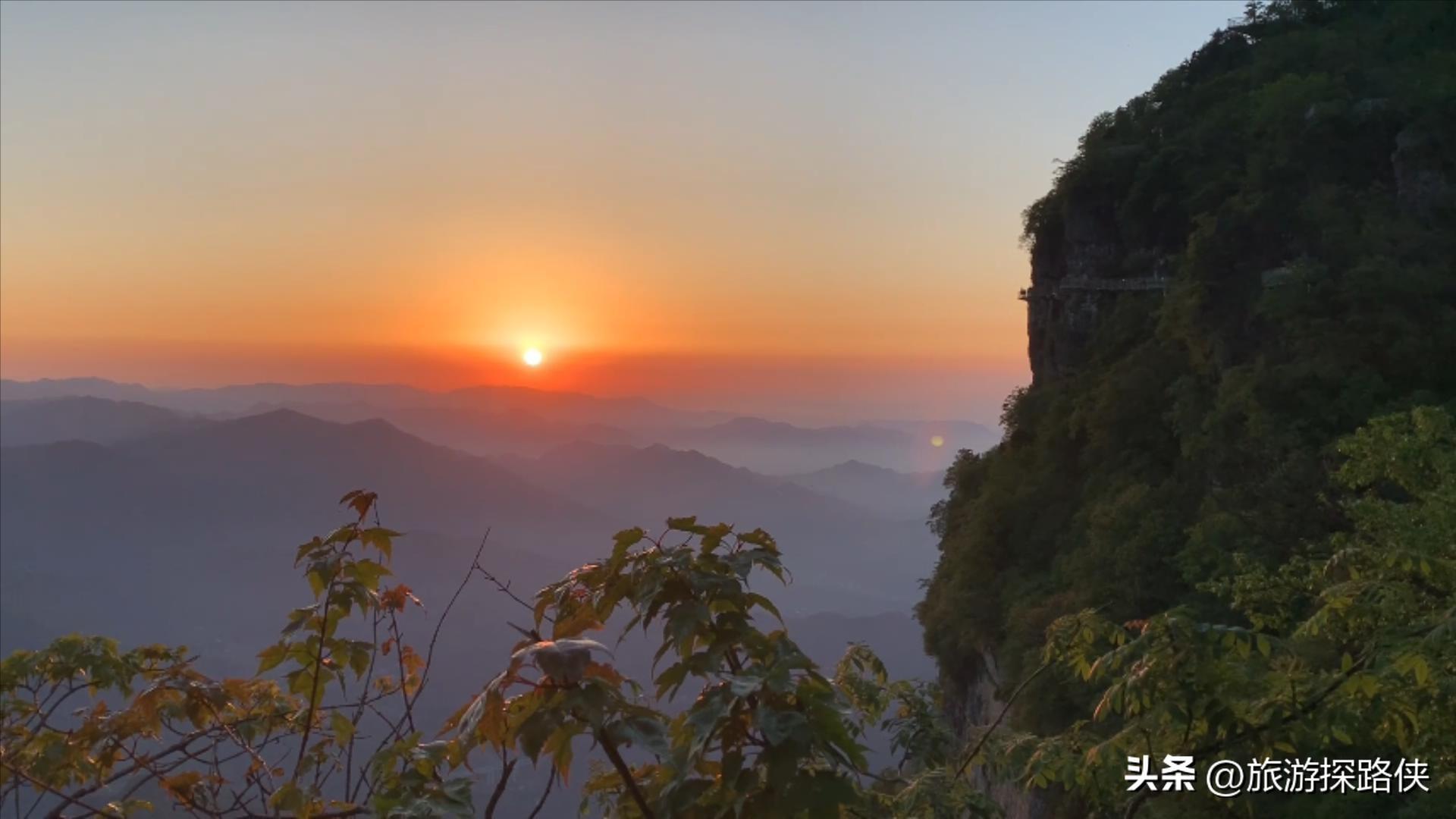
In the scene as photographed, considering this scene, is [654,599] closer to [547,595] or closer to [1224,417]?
[547,595]

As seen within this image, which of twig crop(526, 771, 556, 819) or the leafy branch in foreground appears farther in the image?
twig crop(526, 771, 556, 819)

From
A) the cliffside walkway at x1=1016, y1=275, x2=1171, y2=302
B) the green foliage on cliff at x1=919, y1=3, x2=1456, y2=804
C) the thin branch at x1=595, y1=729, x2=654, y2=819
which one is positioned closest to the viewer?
the thin branch at x1=595, y1=729, x2=654, y2=819

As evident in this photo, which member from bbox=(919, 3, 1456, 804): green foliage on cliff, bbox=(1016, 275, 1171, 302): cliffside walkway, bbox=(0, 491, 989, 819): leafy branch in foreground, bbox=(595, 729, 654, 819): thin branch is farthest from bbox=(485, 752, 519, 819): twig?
bbox=(1016, 275, 1171, 302): cliffside walkway

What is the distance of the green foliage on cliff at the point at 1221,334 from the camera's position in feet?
63.3

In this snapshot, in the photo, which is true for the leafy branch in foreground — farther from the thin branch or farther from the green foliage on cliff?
the green foliage on cliff

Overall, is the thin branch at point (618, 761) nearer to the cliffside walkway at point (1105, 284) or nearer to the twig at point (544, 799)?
the twig at point (544, 799)

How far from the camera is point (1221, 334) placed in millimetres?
24328

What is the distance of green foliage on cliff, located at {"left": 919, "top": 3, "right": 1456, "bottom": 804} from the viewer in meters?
19.3

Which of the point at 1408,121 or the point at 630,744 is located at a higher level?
the point at 1408,121

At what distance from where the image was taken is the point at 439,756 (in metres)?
3.05

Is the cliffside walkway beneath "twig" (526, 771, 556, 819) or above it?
above

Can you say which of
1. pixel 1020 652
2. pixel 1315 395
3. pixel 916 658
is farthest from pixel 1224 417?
pixel 916 658

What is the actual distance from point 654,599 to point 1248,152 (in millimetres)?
32430

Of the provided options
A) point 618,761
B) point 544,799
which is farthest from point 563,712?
point 544,799
